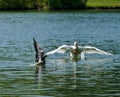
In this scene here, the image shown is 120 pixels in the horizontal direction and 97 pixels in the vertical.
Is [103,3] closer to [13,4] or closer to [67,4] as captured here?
[67,4]

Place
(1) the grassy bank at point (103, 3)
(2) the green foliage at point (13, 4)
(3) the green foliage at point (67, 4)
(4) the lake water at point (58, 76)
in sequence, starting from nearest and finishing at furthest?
(4) the lake water at point (58, 76) → (1) the grassy bank at point (103, 3) → (2) the green foliage at point (13, 4) → (3) the green foliage at point (67, 4)

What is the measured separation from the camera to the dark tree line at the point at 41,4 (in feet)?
554

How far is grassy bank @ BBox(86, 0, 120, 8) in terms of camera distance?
167450 millimetres

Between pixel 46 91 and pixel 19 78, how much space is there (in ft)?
15.2

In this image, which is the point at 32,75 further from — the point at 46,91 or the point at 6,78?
the point at 46,91

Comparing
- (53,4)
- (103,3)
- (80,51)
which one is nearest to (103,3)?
(103,3)

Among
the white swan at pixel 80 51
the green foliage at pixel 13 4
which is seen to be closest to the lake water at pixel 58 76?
the white swan at pixel 80 51

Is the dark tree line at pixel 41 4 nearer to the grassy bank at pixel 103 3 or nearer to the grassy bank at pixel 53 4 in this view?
the grassy bank at pixel 53 4

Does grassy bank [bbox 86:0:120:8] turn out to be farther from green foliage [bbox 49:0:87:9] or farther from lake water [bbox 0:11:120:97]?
lake water [bbox 0:11:120:97]

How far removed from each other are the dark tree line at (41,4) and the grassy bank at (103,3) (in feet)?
9.53

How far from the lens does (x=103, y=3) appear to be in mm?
172000

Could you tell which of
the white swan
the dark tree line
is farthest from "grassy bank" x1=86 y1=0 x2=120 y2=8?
the white swan

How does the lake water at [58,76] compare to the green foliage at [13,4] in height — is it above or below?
above

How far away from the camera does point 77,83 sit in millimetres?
29953
